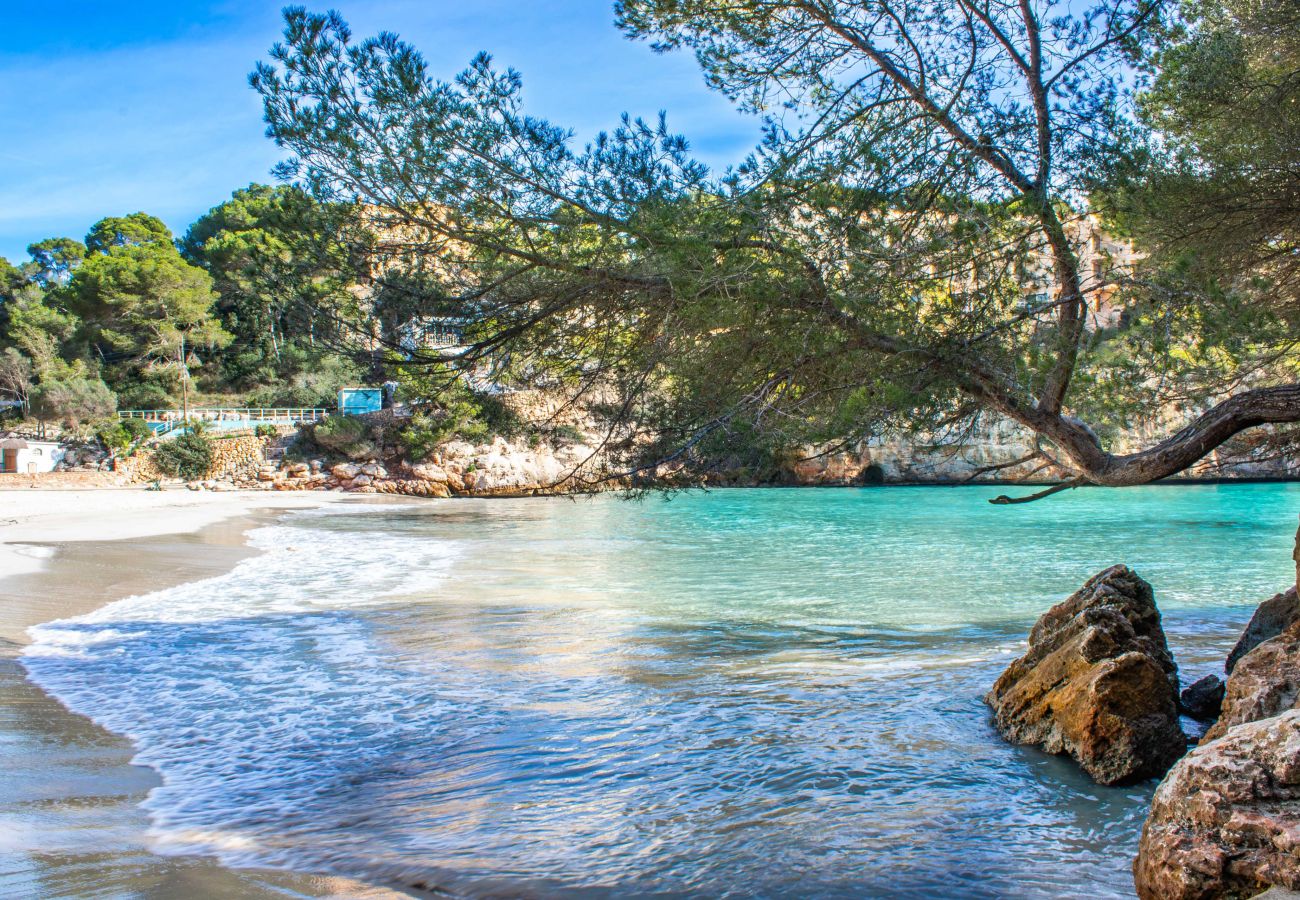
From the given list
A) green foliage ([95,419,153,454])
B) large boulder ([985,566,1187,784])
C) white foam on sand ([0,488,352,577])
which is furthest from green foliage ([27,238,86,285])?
large boulder ([985,566,1187,784])

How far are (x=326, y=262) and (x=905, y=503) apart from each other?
26009 millimetres

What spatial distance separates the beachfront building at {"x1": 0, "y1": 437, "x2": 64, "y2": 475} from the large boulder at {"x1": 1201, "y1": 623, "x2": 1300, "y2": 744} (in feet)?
129

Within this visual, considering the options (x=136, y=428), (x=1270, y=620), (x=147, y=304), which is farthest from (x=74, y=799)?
(x=147, y=304)

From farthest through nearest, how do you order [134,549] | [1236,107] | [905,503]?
[905,503]
[134,549]
[1236,107]

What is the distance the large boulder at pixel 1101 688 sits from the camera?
4.69 meters

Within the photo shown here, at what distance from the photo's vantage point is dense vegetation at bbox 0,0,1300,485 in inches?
210

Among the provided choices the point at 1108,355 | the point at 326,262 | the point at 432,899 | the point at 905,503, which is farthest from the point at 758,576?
the point at 905,503

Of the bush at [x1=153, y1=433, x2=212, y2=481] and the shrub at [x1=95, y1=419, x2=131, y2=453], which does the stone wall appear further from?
the shrub at [x1=95, y1=419, x2=131, y2=453]

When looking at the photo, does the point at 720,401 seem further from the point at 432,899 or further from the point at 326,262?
the point at 432,899

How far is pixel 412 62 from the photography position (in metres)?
5.53

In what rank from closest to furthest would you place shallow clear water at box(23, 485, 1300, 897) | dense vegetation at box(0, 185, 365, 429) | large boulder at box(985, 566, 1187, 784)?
shallow clear water at box(23, 485, 1300, 897) < large boulder at box(985, 566, 1187, 784) < dense vegetation at box(0, 185, 365, 429)

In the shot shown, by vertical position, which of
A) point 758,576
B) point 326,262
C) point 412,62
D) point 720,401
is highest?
point 412,62

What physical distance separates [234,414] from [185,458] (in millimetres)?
5027

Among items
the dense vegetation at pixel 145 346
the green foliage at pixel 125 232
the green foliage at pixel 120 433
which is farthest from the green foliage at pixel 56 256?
the green foliage at pixel 120 433
